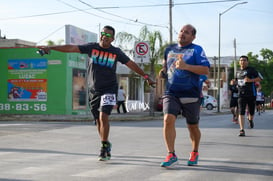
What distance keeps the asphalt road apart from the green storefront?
10.7 meters

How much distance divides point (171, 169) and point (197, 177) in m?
0.59

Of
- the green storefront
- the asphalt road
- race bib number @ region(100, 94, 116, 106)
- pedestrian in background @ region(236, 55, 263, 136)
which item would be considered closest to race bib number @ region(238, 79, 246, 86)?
pedestrian in background @ region(236, 55, 263, 136)

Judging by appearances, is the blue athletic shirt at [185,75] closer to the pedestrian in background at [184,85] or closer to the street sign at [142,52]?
the pedestrian in background at [184,85]

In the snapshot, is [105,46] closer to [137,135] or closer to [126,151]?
[126,151]

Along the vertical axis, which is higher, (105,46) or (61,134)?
(105,46)

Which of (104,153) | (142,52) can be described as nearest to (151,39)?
(142,52)

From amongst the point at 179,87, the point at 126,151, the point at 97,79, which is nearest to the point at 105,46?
the point at 97,79

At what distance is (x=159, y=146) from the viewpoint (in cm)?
891

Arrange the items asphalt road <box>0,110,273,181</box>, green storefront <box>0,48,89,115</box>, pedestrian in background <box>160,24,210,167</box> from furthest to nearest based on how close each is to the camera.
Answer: green storefront <box>0,48,89,115</box>
pedestrian in background <box>160,24,210,167</box>
asphalt road <box>0,110,273,181</box>

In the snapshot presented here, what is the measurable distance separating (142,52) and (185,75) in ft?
43.9

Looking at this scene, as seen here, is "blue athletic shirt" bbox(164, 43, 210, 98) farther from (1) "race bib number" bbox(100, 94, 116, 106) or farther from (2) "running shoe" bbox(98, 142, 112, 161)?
(2) "running shoe" bbox(98, 142, 112, 161)

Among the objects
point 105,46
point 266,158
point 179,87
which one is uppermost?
point 105,46

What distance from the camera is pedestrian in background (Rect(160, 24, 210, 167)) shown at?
6230mm

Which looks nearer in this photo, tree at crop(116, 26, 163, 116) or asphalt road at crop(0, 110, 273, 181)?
asphalt road at crop(0, 110, 273, 181)
